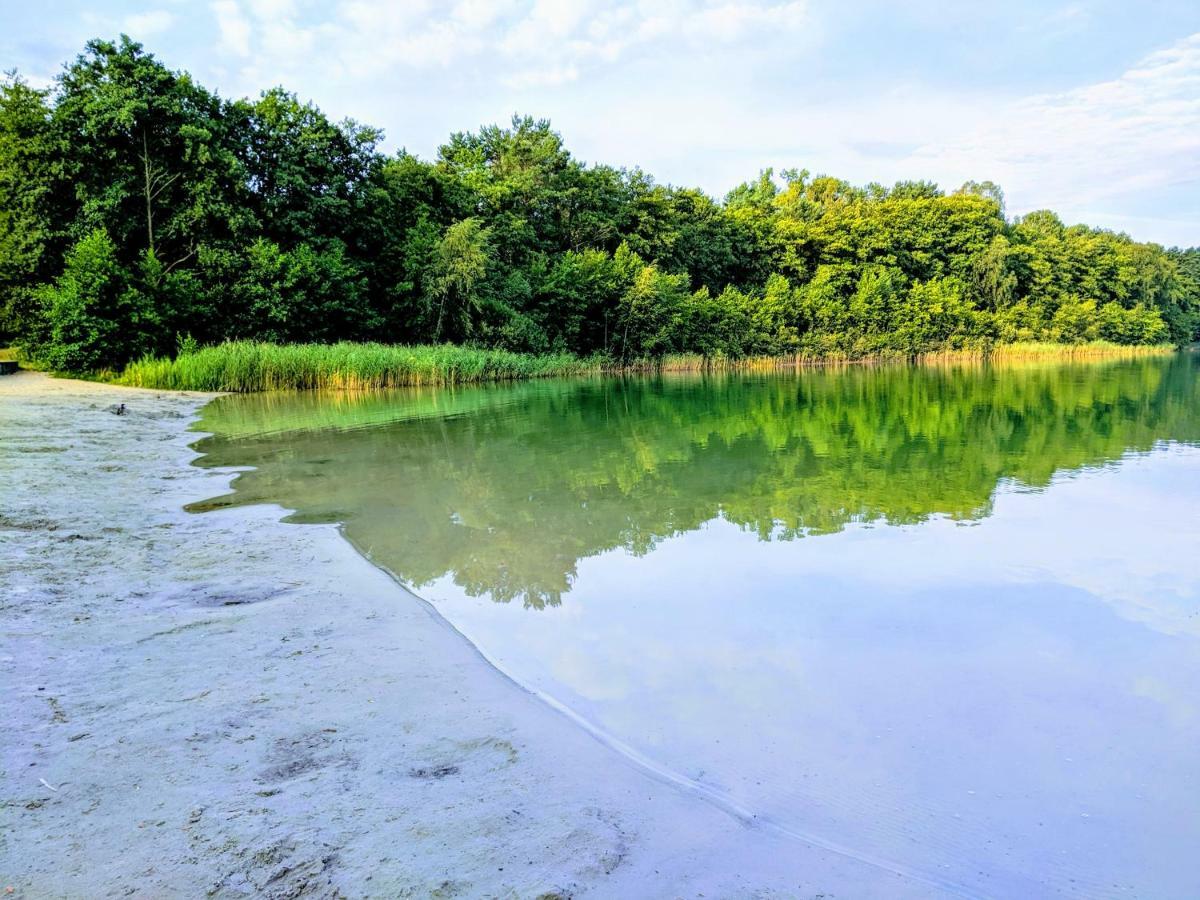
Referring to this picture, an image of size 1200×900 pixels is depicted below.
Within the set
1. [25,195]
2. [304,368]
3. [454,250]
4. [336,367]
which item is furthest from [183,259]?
[454,250]

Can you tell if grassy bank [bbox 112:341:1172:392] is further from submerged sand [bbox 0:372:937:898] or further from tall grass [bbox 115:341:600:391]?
submerged sand [bbox 0:372:937:898]

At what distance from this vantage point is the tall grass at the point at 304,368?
19.9m

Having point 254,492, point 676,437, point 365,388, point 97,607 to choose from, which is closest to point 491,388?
point 365,388

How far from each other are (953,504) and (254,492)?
242 inches

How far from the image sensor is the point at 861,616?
Result: 12.9 ft

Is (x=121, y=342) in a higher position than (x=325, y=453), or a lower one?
higher

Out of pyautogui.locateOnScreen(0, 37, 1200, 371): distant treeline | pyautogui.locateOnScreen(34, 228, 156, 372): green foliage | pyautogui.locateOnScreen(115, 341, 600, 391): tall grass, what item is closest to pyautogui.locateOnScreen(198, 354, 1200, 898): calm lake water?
pyautogui.locateOnScreen(115, 341, 600, 391): tall grass

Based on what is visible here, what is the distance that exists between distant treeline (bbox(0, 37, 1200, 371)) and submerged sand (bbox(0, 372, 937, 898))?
2030 centimetres

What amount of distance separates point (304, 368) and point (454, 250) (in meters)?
9.55

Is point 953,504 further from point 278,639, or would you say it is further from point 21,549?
point 21,549

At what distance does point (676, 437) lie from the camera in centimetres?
1132

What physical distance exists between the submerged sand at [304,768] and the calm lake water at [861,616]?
0.81 ft

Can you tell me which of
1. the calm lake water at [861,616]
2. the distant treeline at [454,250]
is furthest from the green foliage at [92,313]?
the calm lake water at [861,616]

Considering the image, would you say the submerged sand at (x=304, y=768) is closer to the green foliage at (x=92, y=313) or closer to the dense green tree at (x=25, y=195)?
the green foliage at (x=92, y=313)
